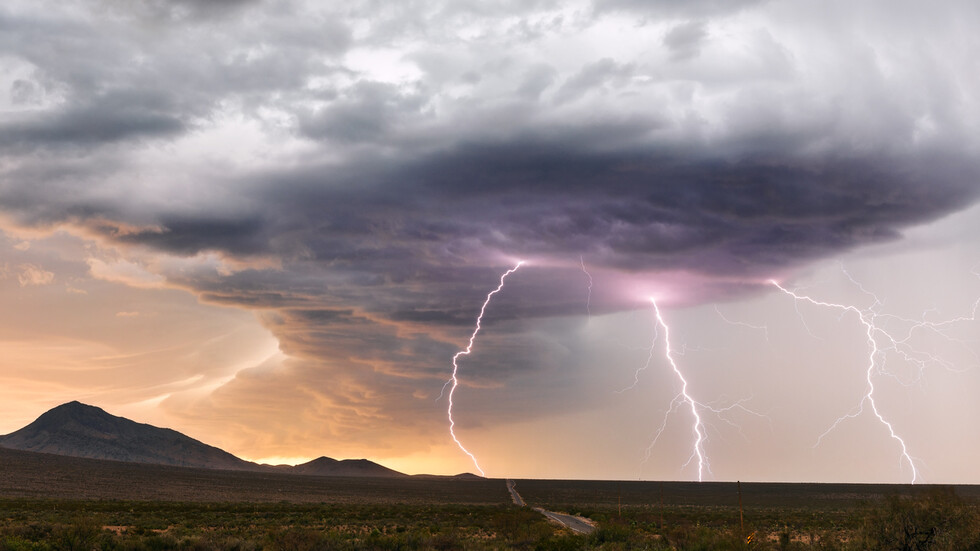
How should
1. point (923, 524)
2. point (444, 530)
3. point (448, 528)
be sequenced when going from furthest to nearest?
point (448, 528), point (444, 530), point (923, 524)

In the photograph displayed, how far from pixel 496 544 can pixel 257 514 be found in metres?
33.1

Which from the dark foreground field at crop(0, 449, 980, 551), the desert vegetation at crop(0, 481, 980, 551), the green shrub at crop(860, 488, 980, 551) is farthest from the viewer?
the dark foreground field at crop(0, 449, 980, 551)

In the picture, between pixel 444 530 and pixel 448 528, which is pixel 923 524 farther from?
pixel 448 528

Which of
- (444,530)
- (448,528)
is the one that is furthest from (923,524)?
(448,528)

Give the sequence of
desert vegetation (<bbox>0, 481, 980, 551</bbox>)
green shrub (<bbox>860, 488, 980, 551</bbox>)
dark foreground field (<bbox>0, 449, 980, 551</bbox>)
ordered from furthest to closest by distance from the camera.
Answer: dark foreground field (<bbox>0, 449, 980, 551</bbox>)
desert vegetation (<bbox>0, 481, 980, 551</bbox>)
green shrub (<bbox>860, 488, 980, 551</bbox>)

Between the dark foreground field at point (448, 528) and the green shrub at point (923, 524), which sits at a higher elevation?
the green shrub at point (923, 524)

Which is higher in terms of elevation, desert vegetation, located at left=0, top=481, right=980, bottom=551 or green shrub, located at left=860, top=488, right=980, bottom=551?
green shrub, located at left=860, top=488, right=980, bottom=551

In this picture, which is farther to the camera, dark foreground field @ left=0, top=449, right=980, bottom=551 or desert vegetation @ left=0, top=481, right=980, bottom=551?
dark foreground field @ left=0, top=449, right=980, bottom=551

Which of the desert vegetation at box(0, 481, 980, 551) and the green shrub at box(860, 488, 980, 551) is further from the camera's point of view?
the desert vegetation at box(0, 481, 980, 551)

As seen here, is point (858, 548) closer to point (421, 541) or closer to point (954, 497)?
point (954, 497)

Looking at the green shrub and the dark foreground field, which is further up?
the green shrub

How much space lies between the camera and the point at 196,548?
107ft

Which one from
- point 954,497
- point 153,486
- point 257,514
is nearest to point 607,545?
point 954,497

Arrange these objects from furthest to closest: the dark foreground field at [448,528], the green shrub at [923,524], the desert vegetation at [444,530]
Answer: the dark foreground field at [448,528] < the desert vegetation at [444,530] < the green shrub at [923,524]
